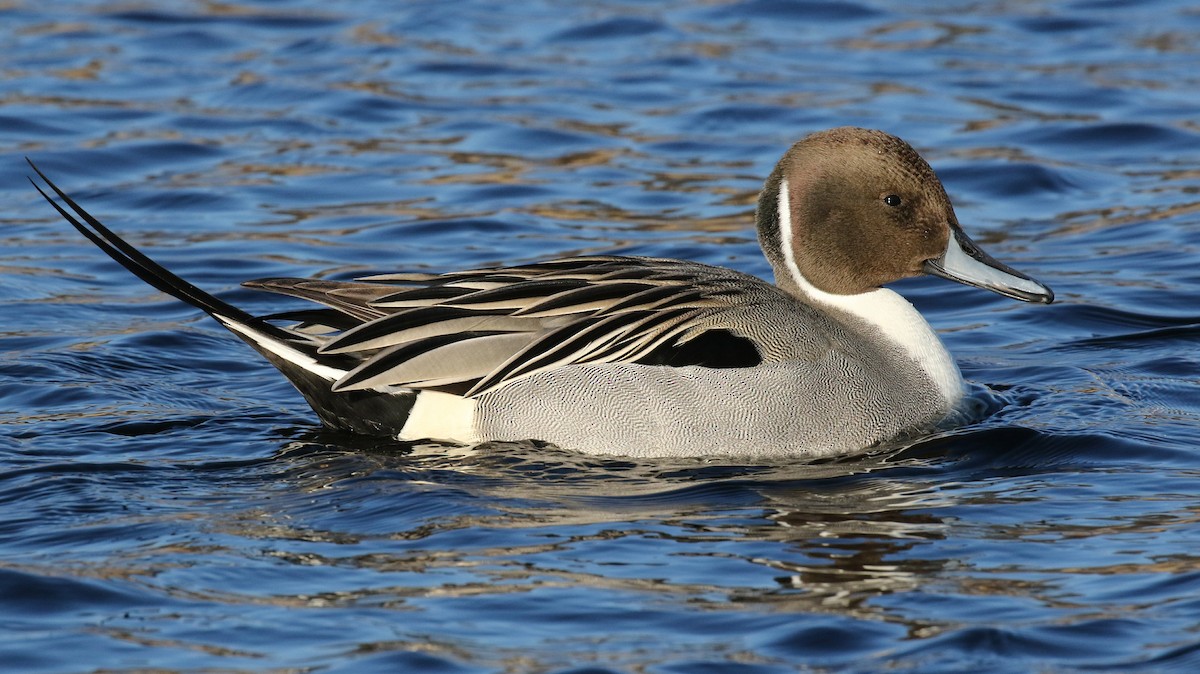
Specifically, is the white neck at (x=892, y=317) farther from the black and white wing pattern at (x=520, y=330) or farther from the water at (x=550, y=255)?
the black and white wing pattern at (x=520, y=330)

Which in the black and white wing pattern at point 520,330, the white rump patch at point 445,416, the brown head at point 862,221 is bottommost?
the white rump patch at point 445,416

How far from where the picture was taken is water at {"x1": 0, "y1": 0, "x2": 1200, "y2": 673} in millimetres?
4598

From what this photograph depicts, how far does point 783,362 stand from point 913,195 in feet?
2.88

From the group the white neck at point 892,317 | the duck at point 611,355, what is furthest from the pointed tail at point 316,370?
the white neck at point 892,317

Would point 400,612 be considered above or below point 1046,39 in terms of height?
below

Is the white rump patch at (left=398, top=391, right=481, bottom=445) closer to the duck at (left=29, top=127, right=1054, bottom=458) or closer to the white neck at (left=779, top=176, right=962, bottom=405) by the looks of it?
the duck at (left=29, top=127, right=1054, bottom=458)

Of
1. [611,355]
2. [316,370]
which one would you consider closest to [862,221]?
[611,355]

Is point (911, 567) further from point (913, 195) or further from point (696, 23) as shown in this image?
point (696, 23)

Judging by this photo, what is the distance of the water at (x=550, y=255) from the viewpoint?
4.60 meters

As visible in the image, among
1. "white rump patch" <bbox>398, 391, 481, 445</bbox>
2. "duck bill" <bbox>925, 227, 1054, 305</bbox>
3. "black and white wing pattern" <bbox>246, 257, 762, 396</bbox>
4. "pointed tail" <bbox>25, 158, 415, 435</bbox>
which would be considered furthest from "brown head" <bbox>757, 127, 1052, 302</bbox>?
"pointed tail" <bbox>25, 158, 415, 435</bbox>

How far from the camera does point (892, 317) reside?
648 centimetres

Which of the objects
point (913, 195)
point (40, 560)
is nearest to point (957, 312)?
point (913, 195)

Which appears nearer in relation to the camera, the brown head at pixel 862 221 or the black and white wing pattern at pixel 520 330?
the black and white wing pattern at pixel 520 330

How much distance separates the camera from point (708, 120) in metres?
11.3
